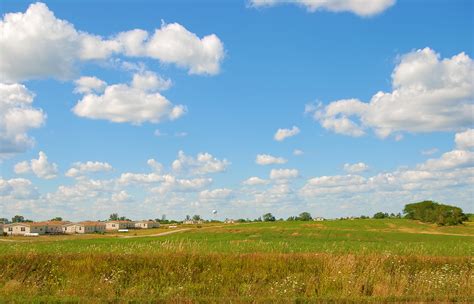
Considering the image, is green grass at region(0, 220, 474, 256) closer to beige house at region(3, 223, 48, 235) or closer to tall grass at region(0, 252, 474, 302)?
tall grass at region(0, 252, 474, 302)

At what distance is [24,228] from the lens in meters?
154

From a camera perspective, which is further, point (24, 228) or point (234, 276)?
point (24, 228)

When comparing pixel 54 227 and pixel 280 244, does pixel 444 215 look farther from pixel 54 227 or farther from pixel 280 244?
pixel 54 227

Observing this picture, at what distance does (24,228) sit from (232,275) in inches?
5941

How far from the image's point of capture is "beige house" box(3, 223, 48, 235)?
151538 mm

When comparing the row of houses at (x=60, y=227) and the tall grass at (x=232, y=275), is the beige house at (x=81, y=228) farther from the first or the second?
the tall grass at (x=232, y=275)

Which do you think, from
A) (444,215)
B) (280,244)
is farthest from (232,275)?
(444,215)

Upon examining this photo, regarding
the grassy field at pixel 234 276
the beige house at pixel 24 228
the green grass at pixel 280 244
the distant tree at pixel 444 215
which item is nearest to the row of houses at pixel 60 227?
the beige house at pixel 24 228

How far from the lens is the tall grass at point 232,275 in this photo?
1634 centimetres

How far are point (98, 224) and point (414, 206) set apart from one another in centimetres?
10880

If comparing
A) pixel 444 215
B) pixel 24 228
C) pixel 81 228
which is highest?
pixel 24 228

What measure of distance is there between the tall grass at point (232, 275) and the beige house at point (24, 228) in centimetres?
14272

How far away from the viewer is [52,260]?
2052 centimetres

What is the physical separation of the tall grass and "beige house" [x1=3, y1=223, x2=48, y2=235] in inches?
5619
